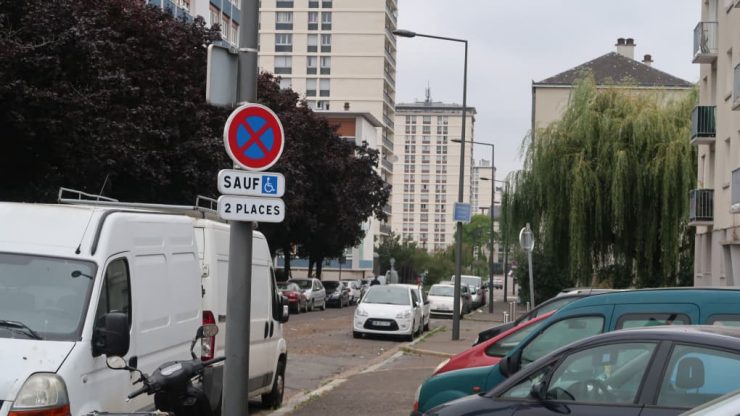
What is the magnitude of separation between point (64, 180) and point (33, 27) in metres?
5.08

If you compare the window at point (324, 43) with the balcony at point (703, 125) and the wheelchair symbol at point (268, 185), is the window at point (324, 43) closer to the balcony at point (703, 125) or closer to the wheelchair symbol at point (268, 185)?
the balcony at point (703, 125)

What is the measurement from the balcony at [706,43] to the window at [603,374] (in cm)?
3016

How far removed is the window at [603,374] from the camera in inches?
236

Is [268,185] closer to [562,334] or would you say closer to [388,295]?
[562,334]

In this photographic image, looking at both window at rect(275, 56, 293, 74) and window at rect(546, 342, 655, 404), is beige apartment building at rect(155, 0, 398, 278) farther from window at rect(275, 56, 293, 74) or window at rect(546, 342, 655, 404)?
window at rect(546, 342, 655, 404)

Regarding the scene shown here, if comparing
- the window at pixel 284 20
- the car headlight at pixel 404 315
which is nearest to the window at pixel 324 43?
the window at pixel 284 20

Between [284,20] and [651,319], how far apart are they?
116 meters

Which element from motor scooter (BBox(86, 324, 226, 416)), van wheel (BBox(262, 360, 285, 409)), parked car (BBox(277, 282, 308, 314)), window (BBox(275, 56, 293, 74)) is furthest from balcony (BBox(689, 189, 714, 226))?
window (BBox(275, 56, 293, 74))

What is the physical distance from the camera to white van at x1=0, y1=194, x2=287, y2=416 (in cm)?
640

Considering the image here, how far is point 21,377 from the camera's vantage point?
6199 millimetres

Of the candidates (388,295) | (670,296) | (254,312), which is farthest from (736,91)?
(670,296)

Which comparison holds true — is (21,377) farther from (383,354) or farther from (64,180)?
(64,180)

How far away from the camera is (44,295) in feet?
23.3

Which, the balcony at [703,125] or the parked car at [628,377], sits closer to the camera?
the parked car at [628,377]
